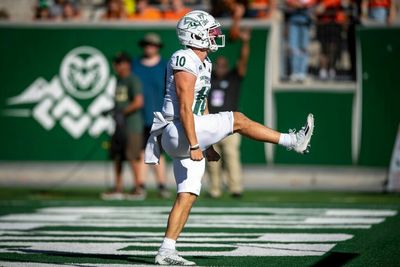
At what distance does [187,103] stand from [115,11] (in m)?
12.5

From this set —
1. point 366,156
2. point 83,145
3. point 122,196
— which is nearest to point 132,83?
point 122,196

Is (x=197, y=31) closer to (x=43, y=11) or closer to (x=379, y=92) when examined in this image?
(x=379, y=92)

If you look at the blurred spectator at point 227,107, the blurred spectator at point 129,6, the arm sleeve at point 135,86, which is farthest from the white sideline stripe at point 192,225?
the blurred spectator at point 129,6

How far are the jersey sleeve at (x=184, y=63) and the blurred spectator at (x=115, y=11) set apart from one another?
476 inches

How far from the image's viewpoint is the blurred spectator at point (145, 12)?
68.0 ft

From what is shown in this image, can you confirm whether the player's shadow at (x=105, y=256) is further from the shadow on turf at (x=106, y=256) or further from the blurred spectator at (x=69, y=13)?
the blurred spectator at (x=69, y=13)

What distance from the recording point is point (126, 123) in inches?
667

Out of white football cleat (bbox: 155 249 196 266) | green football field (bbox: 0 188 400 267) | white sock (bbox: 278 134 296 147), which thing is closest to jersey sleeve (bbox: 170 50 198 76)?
white sock (bbox: 278 134 296 147)

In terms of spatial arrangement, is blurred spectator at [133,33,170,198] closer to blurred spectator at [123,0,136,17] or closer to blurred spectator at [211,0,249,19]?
blurred spectator at [211,0,249,19]

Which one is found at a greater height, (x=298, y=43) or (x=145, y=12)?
(x=145, y=12)

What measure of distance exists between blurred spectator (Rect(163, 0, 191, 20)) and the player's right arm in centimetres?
1198

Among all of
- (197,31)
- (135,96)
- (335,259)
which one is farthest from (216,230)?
(135,96)

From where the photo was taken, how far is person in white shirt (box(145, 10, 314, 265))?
858 centimetres

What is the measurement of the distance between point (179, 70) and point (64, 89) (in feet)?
37.8
